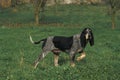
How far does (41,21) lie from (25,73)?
113 ft

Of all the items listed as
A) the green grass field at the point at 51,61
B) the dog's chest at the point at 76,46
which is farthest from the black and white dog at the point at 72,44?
the green grass field at the point at 51,61

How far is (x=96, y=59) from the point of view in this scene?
2006 centimetres

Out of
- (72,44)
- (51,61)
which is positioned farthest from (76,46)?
(51,61)

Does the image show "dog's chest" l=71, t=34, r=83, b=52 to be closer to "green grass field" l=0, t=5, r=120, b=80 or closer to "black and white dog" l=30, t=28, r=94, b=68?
"black and white dog" l=30, t=28, r=94, b=68

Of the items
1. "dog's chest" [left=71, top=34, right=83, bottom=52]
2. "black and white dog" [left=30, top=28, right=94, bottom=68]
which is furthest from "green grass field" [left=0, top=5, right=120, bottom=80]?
"dog's chest" [left=71, top=34, right=83, bottom=52]

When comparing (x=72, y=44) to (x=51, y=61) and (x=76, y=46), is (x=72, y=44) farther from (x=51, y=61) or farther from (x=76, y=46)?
(x=51, y=61)

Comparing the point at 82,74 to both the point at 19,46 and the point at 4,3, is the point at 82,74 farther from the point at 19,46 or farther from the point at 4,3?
the point at 4,3

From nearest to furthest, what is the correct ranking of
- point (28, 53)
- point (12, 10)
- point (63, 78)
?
point (63, 78) < point (28, 53) < point (12, 10)

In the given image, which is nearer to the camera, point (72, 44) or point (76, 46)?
point (76, 46)

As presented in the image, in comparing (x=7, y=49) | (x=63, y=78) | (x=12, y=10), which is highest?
(x=63, y=78)

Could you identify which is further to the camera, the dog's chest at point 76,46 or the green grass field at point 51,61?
the dog's chest at point 76,46

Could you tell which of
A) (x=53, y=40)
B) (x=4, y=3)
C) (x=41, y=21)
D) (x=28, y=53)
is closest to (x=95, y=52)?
(x=28, y=53)

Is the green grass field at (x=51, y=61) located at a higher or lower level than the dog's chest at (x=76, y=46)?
lower

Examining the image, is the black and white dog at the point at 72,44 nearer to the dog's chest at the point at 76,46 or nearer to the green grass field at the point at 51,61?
the dog's chest at the point at 76,46
